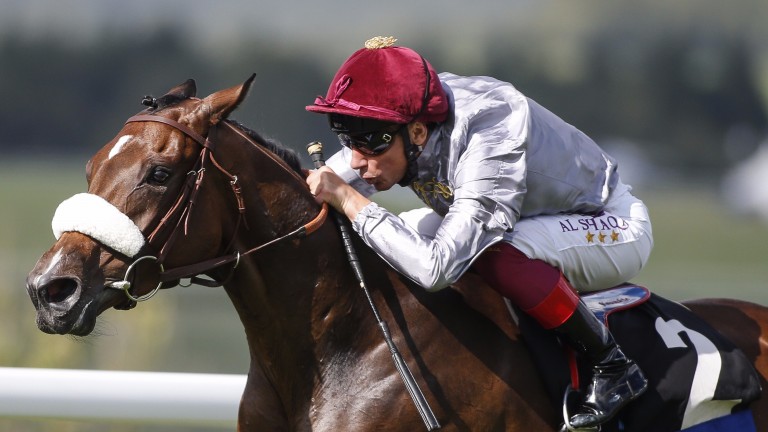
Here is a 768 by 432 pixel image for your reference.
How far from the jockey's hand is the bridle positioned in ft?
0.47

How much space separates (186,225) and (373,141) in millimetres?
654

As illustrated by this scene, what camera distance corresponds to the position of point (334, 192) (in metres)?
3.29

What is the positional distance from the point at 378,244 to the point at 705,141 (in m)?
17.8

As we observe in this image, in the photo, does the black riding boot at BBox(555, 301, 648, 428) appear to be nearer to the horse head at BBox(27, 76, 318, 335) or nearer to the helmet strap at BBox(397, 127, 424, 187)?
the helmet strap at BBox(397, 127, 424, 187)

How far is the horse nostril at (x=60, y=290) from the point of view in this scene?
2.84m

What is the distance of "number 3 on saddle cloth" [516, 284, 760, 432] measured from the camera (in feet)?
11.0

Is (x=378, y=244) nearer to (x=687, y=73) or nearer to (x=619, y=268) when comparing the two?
(x=619, y=268)

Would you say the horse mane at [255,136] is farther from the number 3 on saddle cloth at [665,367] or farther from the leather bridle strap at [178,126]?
the number 3 on saddle cloth at [665,367]

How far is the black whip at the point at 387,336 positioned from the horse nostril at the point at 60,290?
835 millimetres

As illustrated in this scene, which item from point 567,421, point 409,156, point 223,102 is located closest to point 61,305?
point 223,102

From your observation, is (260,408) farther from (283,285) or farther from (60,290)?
(60,290)

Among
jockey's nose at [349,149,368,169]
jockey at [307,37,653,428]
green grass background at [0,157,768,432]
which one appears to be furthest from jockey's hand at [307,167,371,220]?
green grass background at [0,157,768,432]

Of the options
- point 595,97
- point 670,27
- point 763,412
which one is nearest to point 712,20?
point 670,27

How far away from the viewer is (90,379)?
14.1 ft
